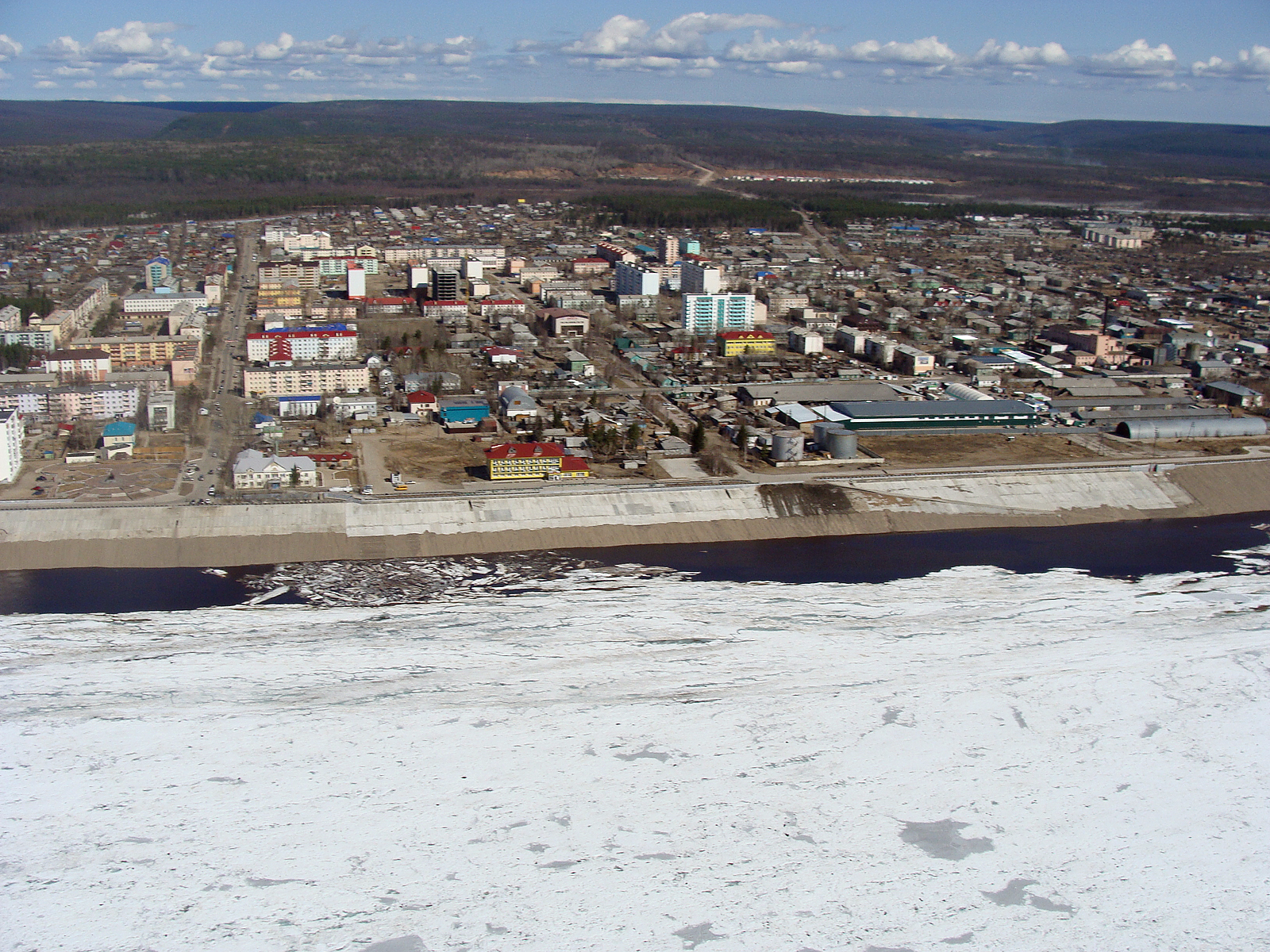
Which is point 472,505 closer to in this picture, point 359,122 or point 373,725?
point 373,725

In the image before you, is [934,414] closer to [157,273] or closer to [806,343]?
[806,343]

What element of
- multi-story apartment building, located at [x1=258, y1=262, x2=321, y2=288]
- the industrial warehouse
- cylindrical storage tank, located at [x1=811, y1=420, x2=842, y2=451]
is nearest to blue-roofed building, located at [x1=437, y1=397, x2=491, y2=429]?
cylindrical storage tank, located at [x1=811, y1=420, x2=842, y2=451]

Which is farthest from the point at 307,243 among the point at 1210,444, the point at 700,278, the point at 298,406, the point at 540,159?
the point at 540,159

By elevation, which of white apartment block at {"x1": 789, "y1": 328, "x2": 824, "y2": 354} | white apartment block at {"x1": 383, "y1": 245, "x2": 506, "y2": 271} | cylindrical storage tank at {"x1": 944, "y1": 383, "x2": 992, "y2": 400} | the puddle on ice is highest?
white apartment block at {"x1": 383, "y1": 245, "x2": 506, "y2": 271}

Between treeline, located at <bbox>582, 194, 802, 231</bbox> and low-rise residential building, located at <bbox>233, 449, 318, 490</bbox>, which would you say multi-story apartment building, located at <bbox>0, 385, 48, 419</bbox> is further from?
treeline, located at <bbox>582, 194, 802, 231</bbox>

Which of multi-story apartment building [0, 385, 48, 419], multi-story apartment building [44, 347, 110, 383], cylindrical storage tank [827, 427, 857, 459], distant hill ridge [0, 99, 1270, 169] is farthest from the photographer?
distant hill ridge [0, 99, 1270, 169]

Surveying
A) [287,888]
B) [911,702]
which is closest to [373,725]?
[287,888]
